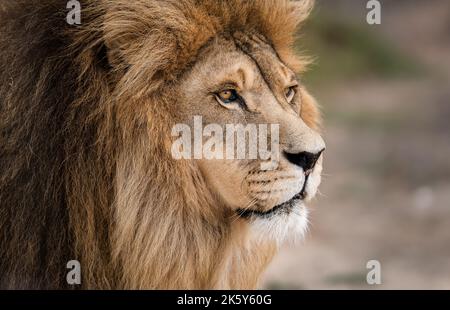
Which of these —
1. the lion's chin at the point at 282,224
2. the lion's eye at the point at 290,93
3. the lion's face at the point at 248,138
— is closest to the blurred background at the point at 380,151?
the lion's eye at the point at 290,93

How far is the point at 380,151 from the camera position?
12.6 metres

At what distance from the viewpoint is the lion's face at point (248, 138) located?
4523 mm

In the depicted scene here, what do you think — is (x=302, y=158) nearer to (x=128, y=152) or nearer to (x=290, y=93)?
(x=290, y=93)

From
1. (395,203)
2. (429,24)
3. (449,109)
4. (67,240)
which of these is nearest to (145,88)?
(67,240)

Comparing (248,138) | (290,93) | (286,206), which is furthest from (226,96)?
(286,206)

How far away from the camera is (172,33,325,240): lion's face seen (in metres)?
4.52

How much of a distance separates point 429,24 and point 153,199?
14398 millimetres

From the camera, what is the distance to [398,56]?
16.0 m

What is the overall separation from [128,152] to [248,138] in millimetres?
656

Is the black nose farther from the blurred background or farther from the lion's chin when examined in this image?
the blurred background

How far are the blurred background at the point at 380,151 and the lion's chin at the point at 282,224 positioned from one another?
3.58ft

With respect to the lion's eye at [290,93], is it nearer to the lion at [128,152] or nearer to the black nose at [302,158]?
the lion at [128,152]

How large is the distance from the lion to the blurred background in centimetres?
131

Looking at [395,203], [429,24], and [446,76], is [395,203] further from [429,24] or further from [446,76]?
[429,24]
